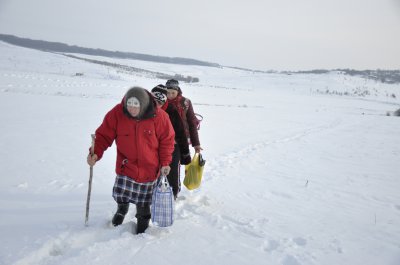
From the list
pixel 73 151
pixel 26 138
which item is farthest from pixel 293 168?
pixel 26 138

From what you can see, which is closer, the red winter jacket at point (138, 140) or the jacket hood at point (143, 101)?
the jacket hood at point (143, 101)

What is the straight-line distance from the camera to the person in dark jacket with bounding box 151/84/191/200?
412 cm

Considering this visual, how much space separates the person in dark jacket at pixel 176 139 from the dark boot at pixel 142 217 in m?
0.81

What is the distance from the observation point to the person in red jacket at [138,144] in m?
3.34

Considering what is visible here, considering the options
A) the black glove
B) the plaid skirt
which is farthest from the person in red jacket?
the black glove

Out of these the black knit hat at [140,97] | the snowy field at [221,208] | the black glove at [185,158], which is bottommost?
the snowy field at [221,208]

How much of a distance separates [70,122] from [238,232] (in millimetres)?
9034

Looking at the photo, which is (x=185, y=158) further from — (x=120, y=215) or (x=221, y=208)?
(x=120, y=215)

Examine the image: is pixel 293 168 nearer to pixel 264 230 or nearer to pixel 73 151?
pixel 264 230

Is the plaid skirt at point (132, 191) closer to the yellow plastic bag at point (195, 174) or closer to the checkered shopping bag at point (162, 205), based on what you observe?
the checkered shopping bag at point (162, 205)

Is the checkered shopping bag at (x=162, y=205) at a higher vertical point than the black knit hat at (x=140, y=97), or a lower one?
lower

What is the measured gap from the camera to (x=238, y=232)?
159 inches

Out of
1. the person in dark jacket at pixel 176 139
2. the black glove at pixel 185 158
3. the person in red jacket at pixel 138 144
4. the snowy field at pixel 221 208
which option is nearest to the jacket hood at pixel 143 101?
the person in red jacket at pixel 138 144

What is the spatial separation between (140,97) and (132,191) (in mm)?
1103
